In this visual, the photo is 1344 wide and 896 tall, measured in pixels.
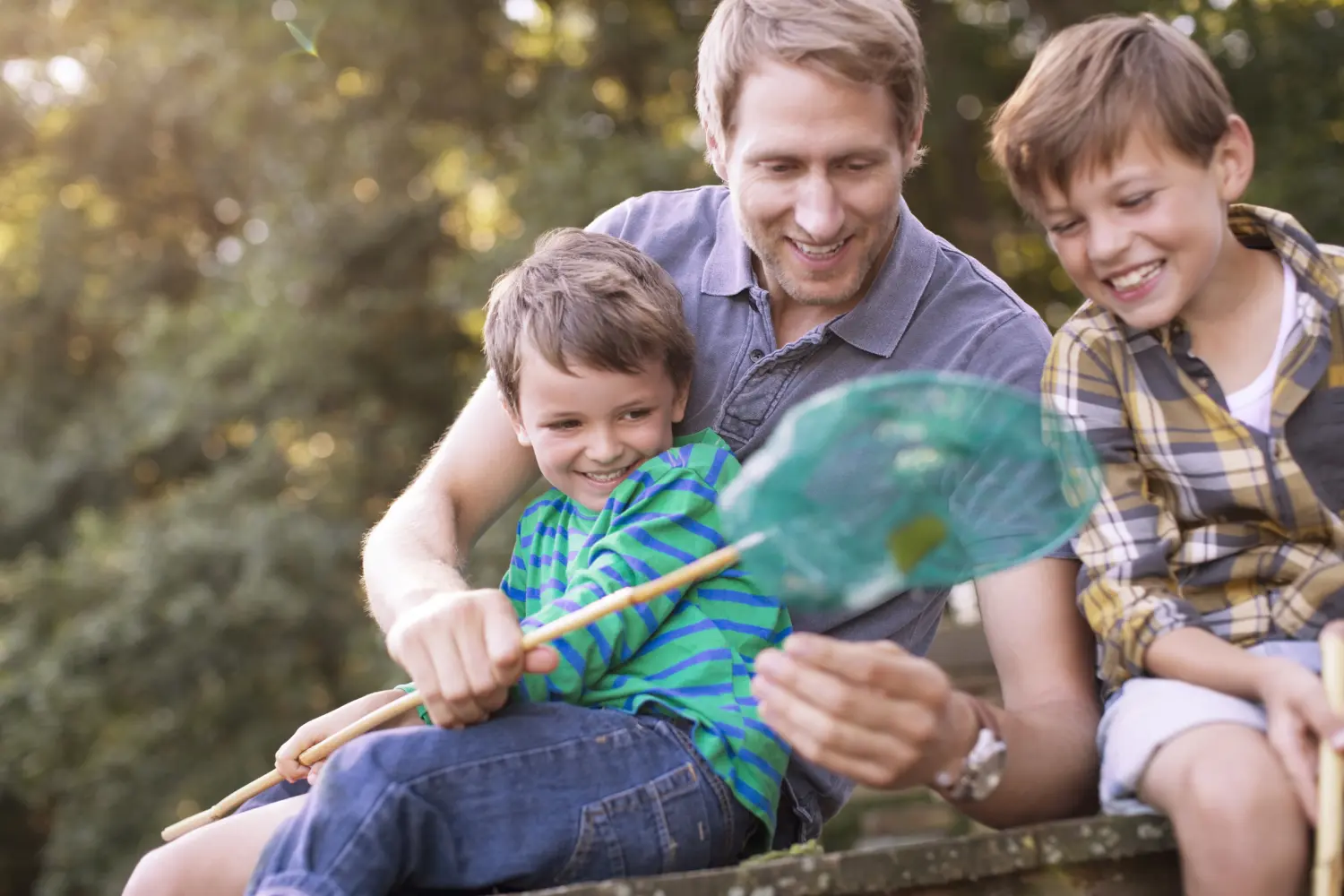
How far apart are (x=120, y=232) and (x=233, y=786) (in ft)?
14.3

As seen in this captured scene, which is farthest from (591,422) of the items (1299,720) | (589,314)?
(1299,720)

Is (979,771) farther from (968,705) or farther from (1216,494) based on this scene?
(1216,494)

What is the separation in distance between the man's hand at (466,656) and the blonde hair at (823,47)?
0.95 m

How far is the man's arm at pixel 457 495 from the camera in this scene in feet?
7.27

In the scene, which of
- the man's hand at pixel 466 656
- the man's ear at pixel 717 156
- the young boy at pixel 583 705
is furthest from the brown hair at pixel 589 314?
the man's hand at pixel 466 656

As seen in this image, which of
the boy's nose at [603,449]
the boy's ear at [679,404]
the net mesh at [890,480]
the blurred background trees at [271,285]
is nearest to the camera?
the net mesh at [890,480]

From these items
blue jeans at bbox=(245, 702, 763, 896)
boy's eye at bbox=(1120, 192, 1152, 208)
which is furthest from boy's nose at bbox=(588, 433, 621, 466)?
boy's eye at bbox=(1120, 192, 1152, 208)

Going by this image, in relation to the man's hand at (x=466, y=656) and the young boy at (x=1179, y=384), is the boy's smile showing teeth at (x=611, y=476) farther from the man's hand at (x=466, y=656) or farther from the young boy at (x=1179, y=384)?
the young boy at (x=1179, y=384)

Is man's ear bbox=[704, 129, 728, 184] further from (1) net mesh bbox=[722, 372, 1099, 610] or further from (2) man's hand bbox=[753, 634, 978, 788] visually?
(2) man's hand bbox=[753, 634, 978, 788]

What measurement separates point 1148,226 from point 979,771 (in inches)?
28.6

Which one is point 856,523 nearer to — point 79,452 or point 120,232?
point 79,452

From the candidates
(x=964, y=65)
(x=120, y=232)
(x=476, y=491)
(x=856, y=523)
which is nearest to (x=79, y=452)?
(x=120, y=232)

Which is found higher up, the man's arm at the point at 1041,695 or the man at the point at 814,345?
the man at the point at 814,345

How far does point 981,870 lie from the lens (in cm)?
161
